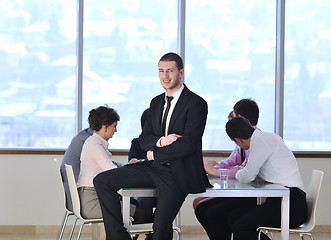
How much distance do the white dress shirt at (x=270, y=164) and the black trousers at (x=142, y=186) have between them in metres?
0.59

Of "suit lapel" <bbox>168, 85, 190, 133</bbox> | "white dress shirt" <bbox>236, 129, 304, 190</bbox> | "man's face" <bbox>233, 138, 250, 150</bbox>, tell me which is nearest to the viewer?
"suit lapel" <bbox>168, 85, 190, 133</bbox>

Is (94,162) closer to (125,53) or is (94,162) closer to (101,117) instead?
(101,117)

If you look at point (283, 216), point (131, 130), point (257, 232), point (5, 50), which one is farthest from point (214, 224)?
point (5, 50)

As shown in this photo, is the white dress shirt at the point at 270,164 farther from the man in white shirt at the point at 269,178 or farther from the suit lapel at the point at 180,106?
the suit lapel at the point at 180,106

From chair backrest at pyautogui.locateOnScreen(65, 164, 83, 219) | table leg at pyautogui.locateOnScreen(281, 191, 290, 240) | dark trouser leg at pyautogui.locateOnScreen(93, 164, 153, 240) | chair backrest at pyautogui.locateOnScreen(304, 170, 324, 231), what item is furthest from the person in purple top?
chair backrest at pyautogui.locateOnScreen(65, 164, 83, 219)

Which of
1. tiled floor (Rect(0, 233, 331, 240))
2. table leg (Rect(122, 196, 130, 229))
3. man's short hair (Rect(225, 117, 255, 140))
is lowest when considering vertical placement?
tiled floor (Rect(0, 233, 331, 240))

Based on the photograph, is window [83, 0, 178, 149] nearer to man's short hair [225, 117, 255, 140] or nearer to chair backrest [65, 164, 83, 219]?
chair backrest [65, 164, 83, 219]

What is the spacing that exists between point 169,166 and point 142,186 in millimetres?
210

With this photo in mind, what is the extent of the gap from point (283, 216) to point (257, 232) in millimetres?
332

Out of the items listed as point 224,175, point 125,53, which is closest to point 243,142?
point 224,175

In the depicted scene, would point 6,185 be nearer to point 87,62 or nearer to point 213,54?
point 87,62

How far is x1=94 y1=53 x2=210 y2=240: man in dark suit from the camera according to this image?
3754 millimetres

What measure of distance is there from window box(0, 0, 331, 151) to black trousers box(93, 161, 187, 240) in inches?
99.6

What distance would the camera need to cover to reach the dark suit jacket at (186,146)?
3.75m
